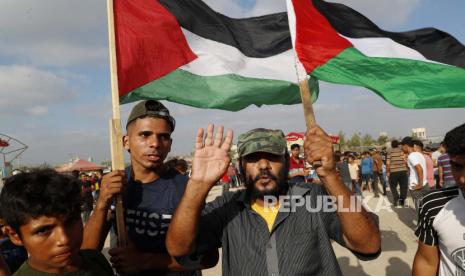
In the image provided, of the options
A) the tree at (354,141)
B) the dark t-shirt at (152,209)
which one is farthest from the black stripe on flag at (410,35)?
the tree at (354,141)

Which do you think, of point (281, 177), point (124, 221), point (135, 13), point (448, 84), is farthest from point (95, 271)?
point (448, 84)

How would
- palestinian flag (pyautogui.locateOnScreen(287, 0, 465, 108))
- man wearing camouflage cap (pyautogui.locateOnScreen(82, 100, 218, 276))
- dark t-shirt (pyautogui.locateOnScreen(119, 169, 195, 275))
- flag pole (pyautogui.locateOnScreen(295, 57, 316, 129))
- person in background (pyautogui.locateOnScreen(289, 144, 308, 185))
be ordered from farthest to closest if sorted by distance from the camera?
person in background (pyautogui.locateOnScreen(289, 144, 308, 185)), palestinian flag (pyautogui.locateOnScreen(287, 0, 465, 108)), dark t-shirt (pyautogui.locateOnScreen(119, 169, 195, 275)), man wearing camouflage cap (pyautogui.locateOnScreen(82, 100, 218, 276)), flag pole (pyautogui.locateOnScreen(295, 57, 316, 129))

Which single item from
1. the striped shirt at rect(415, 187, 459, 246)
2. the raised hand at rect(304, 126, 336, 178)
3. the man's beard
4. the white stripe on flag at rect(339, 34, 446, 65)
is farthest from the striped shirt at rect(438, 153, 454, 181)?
the raised hand at rect(304, 126, 336, 178)

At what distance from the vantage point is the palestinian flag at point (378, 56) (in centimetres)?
327

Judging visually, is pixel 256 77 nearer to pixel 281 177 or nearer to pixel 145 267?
pixel 281 177

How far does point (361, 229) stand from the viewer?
1.61 metres

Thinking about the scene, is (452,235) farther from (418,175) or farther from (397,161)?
(397,161)

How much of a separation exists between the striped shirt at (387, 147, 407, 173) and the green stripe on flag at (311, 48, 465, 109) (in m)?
5.69

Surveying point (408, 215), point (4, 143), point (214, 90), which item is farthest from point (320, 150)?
point (4, 143)

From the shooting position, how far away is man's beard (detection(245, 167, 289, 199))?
1944 mm

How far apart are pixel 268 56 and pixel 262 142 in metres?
1.91

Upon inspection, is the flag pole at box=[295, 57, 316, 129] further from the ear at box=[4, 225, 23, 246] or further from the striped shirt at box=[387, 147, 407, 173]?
the striped shirt at box=[387, 147, 407, 173]

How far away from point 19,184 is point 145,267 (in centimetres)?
81

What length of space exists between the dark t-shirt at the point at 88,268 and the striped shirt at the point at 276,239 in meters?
0.40
